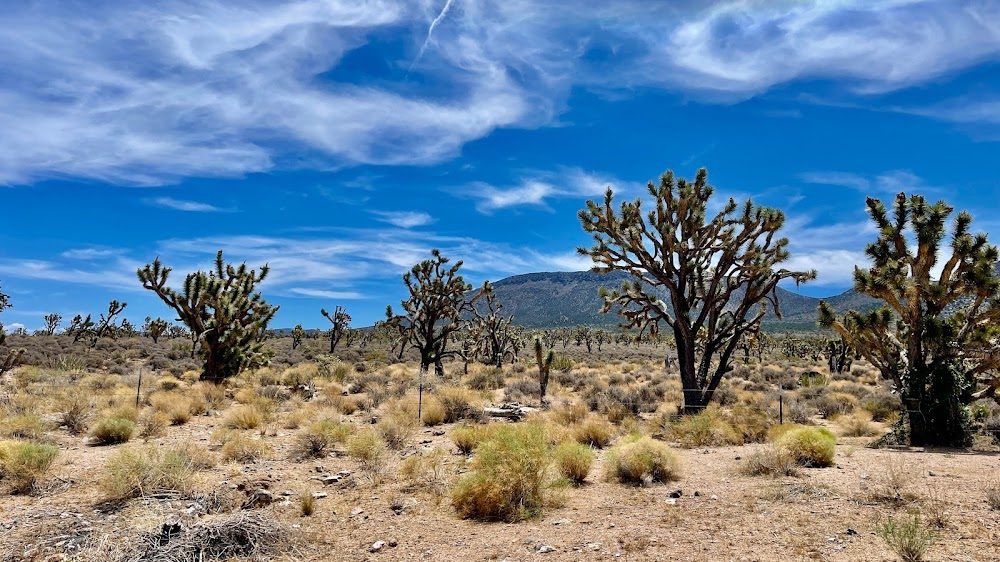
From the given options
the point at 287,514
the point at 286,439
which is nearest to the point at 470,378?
the point at 286,439

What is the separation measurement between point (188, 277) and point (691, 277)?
18.5 meters

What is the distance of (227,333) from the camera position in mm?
21922

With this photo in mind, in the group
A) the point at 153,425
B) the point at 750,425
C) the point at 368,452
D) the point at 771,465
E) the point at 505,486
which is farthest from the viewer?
the point at 750,425

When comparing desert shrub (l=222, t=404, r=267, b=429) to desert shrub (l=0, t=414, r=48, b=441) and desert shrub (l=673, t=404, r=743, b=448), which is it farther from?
desert shrub (l=673, t=404, r=743, b=448)

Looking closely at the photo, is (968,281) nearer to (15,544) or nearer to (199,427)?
(15,544)

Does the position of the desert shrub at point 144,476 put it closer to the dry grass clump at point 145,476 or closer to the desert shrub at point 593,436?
the dry grass clump at point 145,476

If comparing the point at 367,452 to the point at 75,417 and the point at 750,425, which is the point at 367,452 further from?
the point at 750,425

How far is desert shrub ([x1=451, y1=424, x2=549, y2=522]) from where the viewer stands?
7.46 meters

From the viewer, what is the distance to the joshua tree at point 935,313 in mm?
13141

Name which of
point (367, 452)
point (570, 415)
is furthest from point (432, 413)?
point (367, 452)

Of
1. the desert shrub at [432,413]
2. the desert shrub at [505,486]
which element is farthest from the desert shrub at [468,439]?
the desert shrub at [432,413]

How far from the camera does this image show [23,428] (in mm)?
11367

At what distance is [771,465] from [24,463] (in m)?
11.5

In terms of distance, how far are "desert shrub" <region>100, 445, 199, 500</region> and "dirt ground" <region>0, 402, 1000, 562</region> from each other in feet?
0.84
